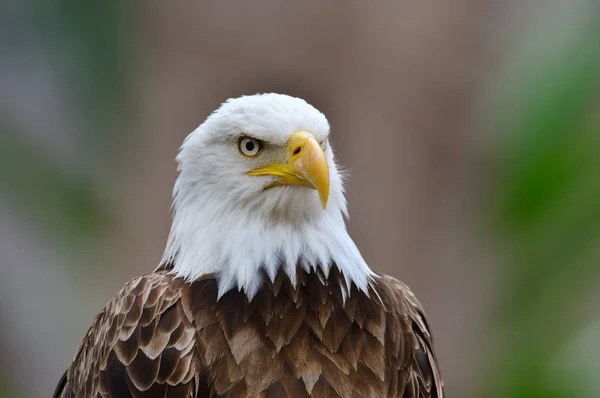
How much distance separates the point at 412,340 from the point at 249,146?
0.91 metres

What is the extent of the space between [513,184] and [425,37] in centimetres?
243

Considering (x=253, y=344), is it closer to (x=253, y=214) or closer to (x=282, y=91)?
(x=253, y=214)

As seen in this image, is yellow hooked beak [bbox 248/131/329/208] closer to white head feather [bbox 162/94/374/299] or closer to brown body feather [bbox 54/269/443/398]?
white head feather [bbox 162/94/374/299]

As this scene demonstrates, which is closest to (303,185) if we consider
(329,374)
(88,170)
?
(329,374)

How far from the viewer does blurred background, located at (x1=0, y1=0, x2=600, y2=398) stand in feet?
20.9

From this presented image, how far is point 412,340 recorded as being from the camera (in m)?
3.30

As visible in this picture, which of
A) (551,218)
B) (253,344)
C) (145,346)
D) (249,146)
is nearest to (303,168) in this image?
(249,146)

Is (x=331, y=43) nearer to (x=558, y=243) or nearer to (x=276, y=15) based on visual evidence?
(x=276, y=15)

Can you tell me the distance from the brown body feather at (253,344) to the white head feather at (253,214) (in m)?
0.06

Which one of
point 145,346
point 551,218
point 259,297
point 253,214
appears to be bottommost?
point 145,346

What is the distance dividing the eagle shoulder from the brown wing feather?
0.71 m

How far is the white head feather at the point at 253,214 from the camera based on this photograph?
3.12m

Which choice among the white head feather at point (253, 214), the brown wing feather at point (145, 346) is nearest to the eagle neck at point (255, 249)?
the white head feather at point (253, 214)

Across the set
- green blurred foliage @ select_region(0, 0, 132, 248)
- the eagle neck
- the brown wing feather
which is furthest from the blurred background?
the brown wing feather
